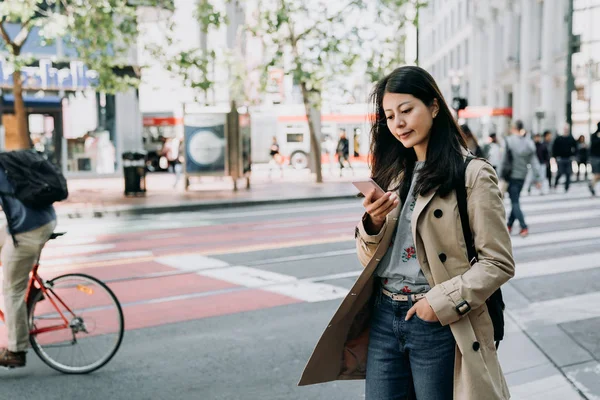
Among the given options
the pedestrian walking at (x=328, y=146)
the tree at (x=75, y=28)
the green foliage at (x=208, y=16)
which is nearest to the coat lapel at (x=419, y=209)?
the tree at (x=75, y=28)

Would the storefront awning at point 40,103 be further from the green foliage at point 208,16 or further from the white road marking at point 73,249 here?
the white road marking at point 73,249

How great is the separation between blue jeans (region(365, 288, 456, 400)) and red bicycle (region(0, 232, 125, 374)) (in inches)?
117

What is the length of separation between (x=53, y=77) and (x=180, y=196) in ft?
34.1

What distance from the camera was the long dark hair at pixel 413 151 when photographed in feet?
7.87

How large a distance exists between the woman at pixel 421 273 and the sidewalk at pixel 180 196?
1388 centimetres

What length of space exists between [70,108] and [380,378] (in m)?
26.9

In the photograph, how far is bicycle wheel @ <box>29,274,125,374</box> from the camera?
16.5ft

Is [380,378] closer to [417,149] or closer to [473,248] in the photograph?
[473,248]

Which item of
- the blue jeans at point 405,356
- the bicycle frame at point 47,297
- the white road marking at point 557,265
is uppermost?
the blue jeans at point 405,356

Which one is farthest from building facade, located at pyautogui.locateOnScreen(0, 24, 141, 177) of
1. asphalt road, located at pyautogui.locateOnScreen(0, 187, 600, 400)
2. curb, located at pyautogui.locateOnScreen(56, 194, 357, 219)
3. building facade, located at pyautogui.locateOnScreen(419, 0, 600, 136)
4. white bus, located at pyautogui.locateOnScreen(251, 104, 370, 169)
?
asphalt road, located at pyautogui.locateOnScreen(0, 187, 600, 400)

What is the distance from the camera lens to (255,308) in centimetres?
681

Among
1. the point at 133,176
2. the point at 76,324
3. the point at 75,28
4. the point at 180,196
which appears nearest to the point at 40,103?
the point at 133,176

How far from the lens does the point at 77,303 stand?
202 inches

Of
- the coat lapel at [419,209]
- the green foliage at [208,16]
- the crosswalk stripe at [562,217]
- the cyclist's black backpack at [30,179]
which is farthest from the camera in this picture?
the green foliage at [208,16]
